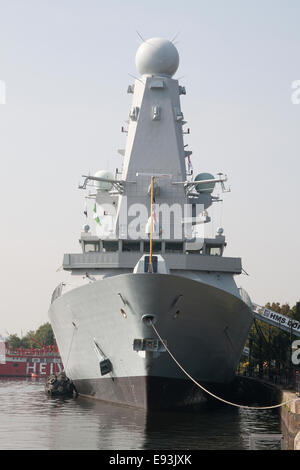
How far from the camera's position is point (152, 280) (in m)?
29.8

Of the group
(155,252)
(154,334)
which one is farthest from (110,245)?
(154,334)

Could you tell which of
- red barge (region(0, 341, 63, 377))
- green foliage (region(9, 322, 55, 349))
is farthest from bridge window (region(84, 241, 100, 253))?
green foliage (region(9, 322, 55, 349))

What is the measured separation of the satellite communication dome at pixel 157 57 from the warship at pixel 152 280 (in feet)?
0.19

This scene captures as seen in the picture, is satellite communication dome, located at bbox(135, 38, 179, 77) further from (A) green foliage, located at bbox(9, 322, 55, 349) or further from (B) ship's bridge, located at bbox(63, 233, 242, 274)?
(A) green foliage, located at bbox(9, 322, 55, 349)

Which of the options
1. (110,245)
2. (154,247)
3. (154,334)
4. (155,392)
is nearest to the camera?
(154,334)

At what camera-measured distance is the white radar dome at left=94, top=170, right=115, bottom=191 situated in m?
42.4

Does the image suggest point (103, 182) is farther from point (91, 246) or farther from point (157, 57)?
point (157, 57)

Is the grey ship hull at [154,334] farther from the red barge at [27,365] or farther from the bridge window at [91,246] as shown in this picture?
the red barge at [27,365]

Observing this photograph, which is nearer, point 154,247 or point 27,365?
point 154,247

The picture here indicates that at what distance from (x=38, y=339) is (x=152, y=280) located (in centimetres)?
9973

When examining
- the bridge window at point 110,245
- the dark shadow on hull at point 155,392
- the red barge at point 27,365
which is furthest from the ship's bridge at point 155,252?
the red barge at point 27,365

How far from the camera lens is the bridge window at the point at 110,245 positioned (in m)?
38.8

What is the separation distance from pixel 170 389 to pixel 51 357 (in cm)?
5289
